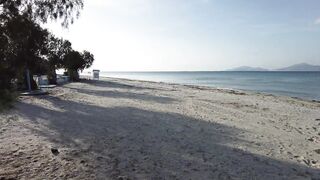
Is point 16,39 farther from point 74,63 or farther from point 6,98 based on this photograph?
point 74,63

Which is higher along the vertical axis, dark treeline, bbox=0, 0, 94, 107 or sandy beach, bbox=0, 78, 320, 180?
dark treeline, bbox=0, 0, 94, 107

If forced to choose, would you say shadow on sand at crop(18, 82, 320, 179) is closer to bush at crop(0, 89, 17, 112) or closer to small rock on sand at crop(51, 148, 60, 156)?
small rock on sand at crop(51, 148, 60, 156)

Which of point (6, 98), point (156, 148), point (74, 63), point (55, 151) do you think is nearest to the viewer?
point (6, 98)

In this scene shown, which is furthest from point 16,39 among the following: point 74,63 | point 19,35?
point 74,63

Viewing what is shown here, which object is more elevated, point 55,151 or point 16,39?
point 16,39

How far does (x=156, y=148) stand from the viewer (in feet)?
34.0

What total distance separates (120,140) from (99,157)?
2.05m

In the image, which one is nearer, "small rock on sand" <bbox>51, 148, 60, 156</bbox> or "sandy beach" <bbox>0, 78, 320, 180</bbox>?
"sandy beach" <bbox>0, 78, 320, 180</bbox>

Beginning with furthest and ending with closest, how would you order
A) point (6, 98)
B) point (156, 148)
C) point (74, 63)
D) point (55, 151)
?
1. point (74, 63)
2. point (156, 148)
3. point (55, 151)
4. point (6, 98)

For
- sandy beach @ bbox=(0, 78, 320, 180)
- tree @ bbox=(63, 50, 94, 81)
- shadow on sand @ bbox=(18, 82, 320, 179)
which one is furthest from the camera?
tree @ bbox=(63, 50, 94, 81)

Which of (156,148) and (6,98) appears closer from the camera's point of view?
(6,98)

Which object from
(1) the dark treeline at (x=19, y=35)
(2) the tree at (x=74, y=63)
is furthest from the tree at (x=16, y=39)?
(2) the tree at (x=74, y=63)

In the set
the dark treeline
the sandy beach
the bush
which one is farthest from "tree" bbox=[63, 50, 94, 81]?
the bush

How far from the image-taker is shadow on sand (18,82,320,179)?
8.44 metres
